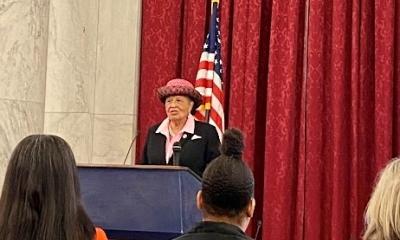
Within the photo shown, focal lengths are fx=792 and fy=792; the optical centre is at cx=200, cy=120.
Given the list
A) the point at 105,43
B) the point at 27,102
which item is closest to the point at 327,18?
the point at 105,43

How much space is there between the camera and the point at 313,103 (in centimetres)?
696

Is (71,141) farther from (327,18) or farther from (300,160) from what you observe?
(327,18)

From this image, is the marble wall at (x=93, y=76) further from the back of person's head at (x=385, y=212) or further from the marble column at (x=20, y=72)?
the back of person's head at (x=385, y=212)

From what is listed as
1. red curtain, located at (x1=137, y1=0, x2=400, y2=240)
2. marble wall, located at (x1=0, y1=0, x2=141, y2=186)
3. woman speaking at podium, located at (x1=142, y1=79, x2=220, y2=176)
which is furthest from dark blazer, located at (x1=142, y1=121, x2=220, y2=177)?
marble wall, located at (x1=0, y1=0, x2=141, y2=186)

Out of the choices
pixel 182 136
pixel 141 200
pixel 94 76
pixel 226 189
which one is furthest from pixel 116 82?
pixel 226 189

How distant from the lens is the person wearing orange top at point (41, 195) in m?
2.20

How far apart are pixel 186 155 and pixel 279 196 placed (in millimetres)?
1558

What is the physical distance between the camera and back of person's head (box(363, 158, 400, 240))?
85.2 inches

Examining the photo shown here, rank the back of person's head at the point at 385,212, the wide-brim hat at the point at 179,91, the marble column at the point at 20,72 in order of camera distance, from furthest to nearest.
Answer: the wide-brim hat at the point at 179,91 < the marble column at the point at 20,72 < the back of person's head at the point at 385,212

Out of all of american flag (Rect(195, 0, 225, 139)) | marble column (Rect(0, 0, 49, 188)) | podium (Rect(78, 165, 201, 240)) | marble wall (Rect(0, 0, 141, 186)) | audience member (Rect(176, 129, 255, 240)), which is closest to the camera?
audience member (Rect(176, 129, 255, 240))

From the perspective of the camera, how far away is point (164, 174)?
170 inches

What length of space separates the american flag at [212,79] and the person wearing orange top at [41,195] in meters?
4.43

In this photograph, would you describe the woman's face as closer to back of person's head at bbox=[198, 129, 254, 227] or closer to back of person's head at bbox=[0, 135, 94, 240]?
back of person's head at bbox=[198, 129, 254, 227]

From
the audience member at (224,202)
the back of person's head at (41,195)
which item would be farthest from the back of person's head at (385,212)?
the back of person's head at (41,195)
